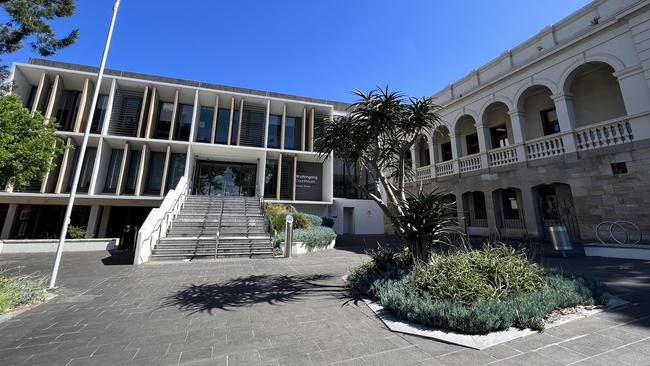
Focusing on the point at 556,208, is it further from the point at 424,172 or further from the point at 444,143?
the point at 444,143

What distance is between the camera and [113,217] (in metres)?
17.6

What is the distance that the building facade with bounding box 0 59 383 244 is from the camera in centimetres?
1608

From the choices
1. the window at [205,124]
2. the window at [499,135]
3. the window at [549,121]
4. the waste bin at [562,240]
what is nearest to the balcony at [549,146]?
the window at [549,121]

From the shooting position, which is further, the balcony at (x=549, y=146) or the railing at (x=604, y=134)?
the balcony at (x=549, y=146)

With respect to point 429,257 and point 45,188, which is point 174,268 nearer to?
point 429,257

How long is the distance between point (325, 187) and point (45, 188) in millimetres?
17581

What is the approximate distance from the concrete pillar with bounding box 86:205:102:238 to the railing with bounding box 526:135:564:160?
A: 84.4 feet

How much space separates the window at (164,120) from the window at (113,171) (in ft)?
8.91

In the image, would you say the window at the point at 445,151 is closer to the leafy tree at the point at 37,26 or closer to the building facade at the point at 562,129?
the building facade at the point at 562,129

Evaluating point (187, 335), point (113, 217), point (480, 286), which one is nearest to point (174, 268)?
point (187, 335)

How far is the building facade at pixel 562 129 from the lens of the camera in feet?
31.6

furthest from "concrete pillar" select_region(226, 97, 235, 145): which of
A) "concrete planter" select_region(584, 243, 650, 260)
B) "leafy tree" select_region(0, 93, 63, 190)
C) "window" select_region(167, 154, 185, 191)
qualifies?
"concrete planter" select_region(584, 243, 650, 260)

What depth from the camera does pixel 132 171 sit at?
17.6 m

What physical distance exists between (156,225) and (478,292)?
11.8 metres
